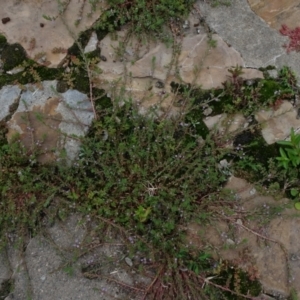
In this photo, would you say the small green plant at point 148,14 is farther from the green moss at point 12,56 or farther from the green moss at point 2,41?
the green moss at point 2,41

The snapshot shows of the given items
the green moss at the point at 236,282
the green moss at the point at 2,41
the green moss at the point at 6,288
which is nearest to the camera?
the green moss at the point at 236,282

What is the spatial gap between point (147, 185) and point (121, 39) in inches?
47.2

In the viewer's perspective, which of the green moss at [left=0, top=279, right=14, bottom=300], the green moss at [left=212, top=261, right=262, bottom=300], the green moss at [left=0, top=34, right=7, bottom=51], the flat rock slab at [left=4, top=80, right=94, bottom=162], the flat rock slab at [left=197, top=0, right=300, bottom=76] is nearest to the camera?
the green moss at [left=212, top=261, right=262, bottom=300]

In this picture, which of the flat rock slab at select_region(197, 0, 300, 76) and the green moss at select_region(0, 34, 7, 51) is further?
the green moss at select_region(0, 34, 7, 51)

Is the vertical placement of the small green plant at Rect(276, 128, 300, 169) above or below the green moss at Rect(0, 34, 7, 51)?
below

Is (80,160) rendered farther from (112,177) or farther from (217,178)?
(217,178)

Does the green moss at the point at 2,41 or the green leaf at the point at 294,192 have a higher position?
the green moss at the point at 2,41

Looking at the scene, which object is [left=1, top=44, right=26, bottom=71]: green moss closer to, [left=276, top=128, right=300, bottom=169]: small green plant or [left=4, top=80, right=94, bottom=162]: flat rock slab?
[left=4, top=80, right=94, bottom=162]: flat rock slab

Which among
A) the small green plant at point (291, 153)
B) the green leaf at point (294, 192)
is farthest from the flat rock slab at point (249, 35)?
the green leaf at point (294, 192)

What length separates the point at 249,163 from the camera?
3.43 m

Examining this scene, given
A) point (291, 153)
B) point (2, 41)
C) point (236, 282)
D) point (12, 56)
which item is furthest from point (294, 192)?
point (2, 41)

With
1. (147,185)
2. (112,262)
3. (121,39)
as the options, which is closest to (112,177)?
(147,185)

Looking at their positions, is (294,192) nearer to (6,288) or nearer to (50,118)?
(50,118)

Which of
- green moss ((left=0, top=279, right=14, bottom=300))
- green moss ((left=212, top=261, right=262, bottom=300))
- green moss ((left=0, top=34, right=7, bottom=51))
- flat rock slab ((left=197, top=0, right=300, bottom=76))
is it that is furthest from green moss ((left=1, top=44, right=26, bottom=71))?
green moss ((left=212, top=261, right=262, bottom=300))
